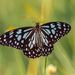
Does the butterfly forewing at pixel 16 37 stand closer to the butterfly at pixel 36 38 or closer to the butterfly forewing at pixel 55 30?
the butterfly at pixel 36 38

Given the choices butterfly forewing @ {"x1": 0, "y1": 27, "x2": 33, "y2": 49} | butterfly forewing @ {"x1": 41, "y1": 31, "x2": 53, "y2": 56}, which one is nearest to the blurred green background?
butterfly forewing @ {"x1": 41, "y1": 31, "x2": 53, "y2": 56}

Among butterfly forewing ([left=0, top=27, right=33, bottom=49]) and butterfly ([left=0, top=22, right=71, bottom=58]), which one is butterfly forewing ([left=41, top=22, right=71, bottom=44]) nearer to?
butterfly ([left=0, top=22, right=71, bottom=58])

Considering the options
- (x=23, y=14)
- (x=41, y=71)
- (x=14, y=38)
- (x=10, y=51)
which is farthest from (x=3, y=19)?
(x=41, y=71)

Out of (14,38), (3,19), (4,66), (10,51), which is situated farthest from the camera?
(3,19)

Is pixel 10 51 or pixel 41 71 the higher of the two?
pixel 10 51

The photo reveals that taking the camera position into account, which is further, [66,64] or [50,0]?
[50,0]

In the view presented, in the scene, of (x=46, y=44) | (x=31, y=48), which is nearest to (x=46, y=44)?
(x=46, y=44)

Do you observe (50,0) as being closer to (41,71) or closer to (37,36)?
(37,36)

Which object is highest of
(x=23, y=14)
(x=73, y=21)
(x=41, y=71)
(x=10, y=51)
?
(x=23, y=14)
